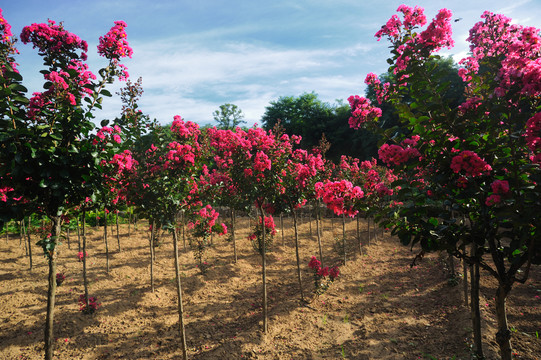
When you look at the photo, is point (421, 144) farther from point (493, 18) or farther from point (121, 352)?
point (121, 352)

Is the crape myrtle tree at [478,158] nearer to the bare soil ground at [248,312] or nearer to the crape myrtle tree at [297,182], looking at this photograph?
the bare soil ground at [248,312]

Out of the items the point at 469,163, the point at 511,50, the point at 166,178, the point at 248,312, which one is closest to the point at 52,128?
the point at 166,178

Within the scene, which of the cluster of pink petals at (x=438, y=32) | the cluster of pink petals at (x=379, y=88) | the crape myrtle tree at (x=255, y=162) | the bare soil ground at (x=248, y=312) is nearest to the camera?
the cluster of pink petals at (x=438, y=32)

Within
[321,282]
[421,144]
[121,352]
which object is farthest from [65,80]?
[321,282]

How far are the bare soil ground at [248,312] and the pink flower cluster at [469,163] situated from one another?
12.3 feet

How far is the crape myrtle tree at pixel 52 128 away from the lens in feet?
9.44

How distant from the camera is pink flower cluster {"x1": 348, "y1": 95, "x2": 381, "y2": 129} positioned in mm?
3725

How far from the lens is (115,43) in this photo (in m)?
3.87

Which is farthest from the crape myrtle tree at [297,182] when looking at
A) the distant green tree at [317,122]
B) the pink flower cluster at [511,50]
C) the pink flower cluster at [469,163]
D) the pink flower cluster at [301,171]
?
the distant green tree at [317,122]

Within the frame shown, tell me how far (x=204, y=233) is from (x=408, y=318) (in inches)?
226

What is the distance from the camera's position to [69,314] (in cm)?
629

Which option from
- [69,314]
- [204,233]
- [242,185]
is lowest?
[69,314]

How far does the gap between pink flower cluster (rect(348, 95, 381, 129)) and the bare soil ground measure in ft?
13.2

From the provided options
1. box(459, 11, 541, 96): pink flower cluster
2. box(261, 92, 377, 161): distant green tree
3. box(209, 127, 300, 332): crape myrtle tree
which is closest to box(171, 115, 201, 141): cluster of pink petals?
box(209, 127, 300, 332): crape myrtle tree
